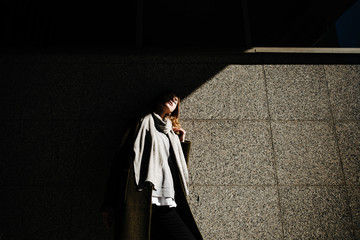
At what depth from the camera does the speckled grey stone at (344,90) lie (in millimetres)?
2963

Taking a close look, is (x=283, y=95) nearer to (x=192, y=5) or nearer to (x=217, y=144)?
(x=217, y=144)

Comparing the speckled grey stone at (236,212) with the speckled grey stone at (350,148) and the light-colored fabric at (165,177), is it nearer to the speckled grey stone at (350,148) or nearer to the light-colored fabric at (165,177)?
the light-colored fabric at (165,177)

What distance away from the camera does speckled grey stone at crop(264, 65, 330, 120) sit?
293 cm

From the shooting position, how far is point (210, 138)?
281 cm

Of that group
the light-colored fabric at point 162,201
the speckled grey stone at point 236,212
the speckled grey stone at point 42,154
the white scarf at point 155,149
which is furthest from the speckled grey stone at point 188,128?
the speckled grey stone at point 42,154

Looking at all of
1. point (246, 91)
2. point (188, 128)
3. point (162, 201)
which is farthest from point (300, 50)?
point (162, 201)

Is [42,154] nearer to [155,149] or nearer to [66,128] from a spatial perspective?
[66,128]

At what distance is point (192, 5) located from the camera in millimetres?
3391

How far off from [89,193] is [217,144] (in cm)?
165

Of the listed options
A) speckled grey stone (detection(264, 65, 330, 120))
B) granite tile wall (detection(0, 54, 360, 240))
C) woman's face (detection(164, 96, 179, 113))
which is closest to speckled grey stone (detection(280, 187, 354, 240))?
granite tile wall (detection(0, 54, 360, 240))

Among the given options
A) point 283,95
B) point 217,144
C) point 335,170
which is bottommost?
point 335,170

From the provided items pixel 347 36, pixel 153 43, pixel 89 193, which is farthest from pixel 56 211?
pixel 347 36

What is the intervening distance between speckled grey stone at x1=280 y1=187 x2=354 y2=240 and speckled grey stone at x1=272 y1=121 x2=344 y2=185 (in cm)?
12

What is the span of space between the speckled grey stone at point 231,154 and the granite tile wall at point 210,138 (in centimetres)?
1
